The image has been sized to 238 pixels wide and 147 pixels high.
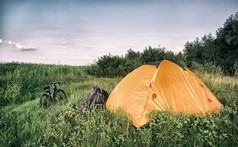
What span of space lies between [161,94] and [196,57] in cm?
3997

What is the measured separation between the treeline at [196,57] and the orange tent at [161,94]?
7.37m

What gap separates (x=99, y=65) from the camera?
50.8 ft

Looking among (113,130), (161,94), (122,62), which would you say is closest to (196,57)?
(122,62)

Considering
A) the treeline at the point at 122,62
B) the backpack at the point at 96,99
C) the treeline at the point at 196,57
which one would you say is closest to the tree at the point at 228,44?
the treeline at the point at 196,57

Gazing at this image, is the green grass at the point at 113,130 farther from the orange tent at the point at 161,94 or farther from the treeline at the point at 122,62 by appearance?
the treeline at the point at 122,62

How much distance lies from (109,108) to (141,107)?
4.41 feet

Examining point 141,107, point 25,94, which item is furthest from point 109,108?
point 25,94

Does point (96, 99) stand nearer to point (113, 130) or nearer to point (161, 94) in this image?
point (113, 130)

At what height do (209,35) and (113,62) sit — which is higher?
(209,35)

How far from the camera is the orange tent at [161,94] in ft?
13.9

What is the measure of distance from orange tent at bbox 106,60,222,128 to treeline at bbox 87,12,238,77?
7365 mm

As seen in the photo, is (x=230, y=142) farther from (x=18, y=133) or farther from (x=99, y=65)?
(x=99, y=65)

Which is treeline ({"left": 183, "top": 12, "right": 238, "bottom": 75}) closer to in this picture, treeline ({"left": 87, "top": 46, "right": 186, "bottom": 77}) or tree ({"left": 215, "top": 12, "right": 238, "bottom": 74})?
tree ({"left": 215, "top": 12, "right": 238, "bottom": 74})

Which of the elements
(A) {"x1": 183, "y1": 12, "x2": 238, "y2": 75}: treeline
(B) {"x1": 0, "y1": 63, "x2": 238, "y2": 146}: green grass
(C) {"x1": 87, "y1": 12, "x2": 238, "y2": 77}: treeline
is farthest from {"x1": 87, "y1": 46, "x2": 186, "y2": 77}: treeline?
(A) {"x1": 183, "y1": 12, "x2": 238, "y2": 75}: treeline
